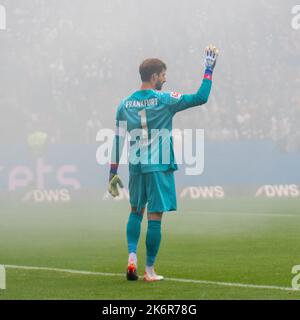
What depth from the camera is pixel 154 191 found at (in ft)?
25.4

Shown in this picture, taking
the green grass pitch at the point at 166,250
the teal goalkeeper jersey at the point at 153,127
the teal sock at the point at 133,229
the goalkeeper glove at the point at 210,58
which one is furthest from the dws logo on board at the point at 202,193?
the goalkeeper glove at the point at 210,58

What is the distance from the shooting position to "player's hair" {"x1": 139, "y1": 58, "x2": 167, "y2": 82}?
7.78 m

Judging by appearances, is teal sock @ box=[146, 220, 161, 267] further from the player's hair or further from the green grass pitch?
the player's hair

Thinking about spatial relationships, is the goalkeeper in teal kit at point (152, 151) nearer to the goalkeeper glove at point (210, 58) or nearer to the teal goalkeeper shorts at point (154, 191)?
the teal goalkeeper shorts at point (154, 191)

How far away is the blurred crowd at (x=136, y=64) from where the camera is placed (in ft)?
69.1

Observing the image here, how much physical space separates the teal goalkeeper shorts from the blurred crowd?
12968 mm

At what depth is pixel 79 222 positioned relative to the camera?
14.2m

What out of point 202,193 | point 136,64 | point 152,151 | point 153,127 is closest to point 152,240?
point 152,151

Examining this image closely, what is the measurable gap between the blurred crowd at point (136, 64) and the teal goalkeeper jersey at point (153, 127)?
42.6ft

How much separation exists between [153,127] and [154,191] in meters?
0.46

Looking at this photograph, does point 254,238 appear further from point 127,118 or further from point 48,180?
point 48,180
